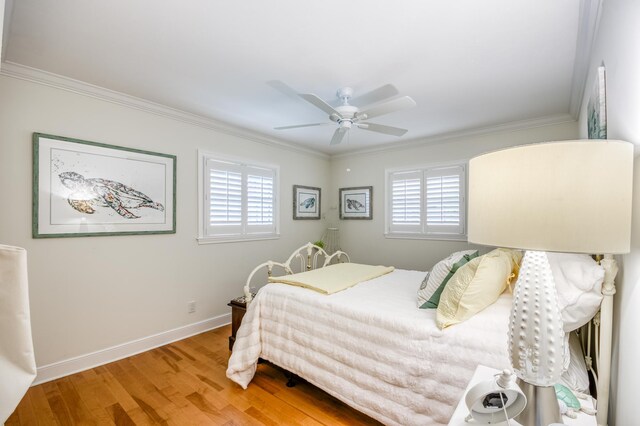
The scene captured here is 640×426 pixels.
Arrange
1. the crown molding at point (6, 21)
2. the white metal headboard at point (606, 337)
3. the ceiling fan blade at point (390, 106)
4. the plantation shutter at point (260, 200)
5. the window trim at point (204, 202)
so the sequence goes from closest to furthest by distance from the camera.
A: 1. the white metal headboard at point (606, 337)
2. the crown molding at point (6, 21)
3. the ceiling fan blade at point (390, 106)
4. the window trim at point (204, 202)
5. the plantation shutter at point (260, 200)

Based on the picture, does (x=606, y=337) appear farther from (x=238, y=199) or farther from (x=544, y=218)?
(x=238, y=199)

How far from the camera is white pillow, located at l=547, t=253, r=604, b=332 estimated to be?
1.24m

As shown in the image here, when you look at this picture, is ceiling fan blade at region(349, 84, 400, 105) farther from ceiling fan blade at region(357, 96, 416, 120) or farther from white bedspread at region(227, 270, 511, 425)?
white bedspread at region(227, 270, 511, 425)

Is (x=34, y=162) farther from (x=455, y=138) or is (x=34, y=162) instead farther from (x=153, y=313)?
(x=455, y=138)

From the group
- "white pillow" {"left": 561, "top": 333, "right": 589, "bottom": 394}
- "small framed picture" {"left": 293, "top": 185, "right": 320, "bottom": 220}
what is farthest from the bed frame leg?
"small framed picture" {"left": 293, "top": 185, "right": 320, "bottom": 220}

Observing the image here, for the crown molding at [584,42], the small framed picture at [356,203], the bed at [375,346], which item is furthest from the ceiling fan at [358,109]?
the small framed picture at [356,203]

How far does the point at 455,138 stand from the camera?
13.2 feet

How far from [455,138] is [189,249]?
3658mm

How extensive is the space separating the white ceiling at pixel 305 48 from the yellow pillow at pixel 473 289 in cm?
144

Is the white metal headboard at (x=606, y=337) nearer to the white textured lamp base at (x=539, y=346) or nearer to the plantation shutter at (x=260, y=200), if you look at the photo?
the white textured lamp base at (x=539, y=346)

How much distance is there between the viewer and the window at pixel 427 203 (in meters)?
3.97

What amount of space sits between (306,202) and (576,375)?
3.92 m

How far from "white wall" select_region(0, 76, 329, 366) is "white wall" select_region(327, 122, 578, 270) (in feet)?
5.78

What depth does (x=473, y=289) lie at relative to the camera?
5.76 feet
